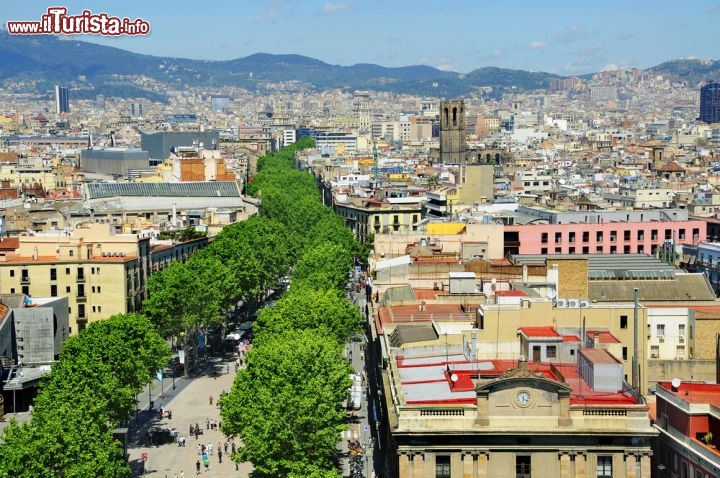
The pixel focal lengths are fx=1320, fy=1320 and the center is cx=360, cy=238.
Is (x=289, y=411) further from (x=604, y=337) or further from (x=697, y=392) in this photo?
(x=697, y=392)

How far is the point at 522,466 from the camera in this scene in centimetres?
3831

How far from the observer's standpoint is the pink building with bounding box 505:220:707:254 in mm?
93438

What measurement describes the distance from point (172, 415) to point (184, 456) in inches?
324

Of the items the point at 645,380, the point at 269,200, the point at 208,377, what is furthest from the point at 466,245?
the point at 269,200

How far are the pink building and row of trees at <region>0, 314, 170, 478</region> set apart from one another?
108ft

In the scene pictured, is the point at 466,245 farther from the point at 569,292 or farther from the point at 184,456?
the point at 184,456

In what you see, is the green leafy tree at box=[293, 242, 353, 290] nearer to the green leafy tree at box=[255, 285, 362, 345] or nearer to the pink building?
the pink building

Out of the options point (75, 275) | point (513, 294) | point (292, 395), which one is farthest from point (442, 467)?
point (75, 275)

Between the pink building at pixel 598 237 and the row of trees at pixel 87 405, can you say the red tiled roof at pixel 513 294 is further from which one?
the pink building at pixel 598 237

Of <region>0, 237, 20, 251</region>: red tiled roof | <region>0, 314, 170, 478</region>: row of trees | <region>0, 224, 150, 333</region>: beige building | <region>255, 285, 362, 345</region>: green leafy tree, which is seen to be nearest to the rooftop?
<region>0, 314, 170, 478</region>: row of trees

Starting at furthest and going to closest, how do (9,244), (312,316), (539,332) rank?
(9,244) → (312,316) → (539,332)

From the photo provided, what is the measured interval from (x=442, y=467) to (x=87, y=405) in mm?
19504

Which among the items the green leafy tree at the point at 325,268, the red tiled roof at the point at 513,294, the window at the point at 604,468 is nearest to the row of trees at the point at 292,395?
the red tiled roof at the point at 513,294

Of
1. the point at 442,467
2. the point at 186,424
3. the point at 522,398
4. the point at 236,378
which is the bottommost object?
the point at 186,424
